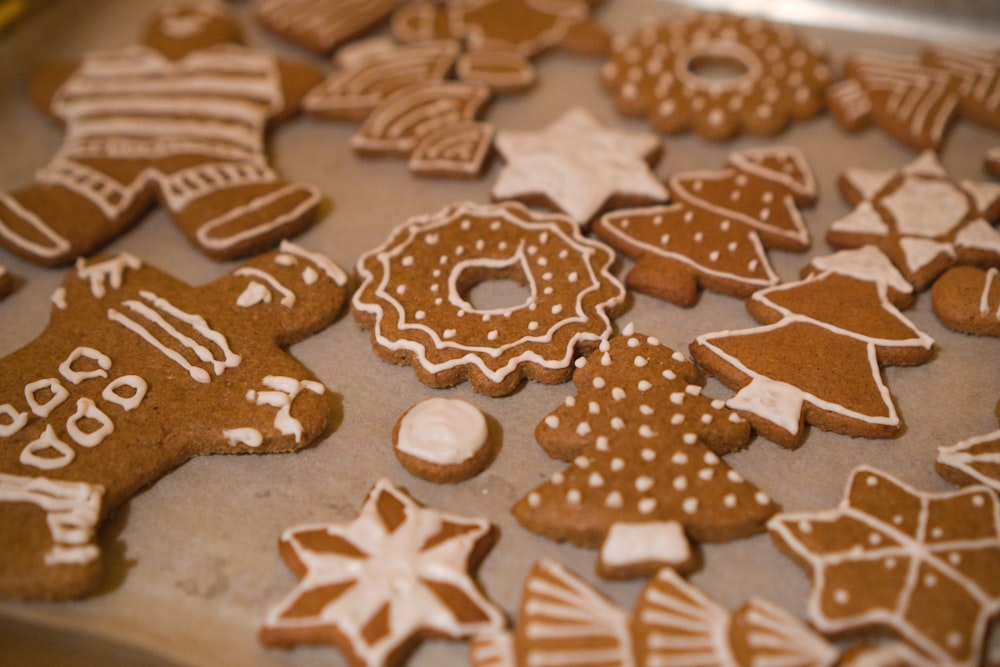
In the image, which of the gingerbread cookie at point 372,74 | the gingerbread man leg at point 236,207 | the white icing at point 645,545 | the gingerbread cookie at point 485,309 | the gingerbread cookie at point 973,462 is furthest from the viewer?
the gingerbread cookie at point 372,74

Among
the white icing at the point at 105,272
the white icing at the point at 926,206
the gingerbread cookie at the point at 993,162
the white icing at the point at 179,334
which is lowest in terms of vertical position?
the white icing at the point at 179,334

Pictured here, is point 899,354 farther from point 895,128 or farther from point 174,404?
point 174,404

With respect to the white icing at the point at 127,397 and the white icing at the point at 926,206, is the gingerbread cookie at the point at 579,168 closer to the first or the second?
the white icing at the point at 926,206

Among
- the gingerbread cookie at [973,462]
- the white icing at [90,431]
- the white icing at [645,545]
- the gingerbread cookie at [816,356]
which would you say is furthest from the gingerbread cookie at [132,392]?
the gingerbread cookie at [973,462]

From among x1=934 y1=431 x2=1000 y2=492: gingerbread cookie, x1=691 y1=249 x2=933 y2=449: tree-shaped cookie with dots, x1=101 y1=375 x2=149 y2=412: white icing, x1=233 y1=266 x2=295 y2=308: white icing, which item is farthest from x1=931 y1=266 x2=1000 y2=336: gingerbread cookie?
x1=101 y1=375 x2=149 y2=412: white icing

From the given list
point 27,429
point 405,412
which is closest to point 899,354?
point 405,412

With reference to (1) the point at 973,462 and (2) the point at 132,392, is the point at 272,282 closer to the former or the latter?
(2) the point at 132,392

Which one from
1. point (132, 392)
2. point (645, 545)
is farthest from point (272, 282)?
point (645, 545)
